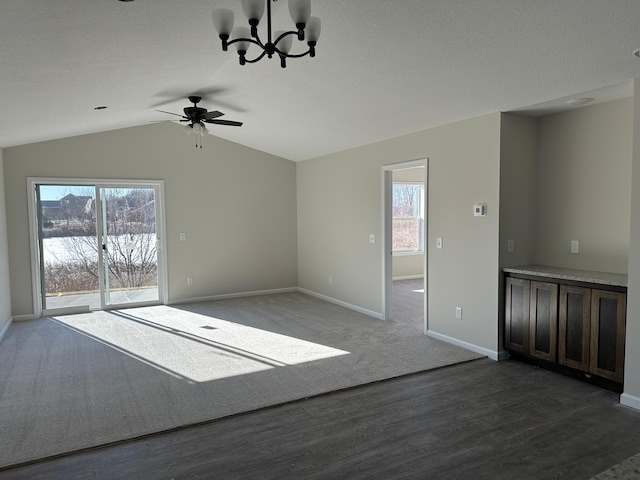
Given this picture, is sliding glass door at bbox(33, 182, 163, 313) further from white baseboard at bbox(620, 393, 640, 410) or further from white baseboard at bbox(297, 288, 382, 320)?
white baseboard at bbox(620, 393, 640, 410)

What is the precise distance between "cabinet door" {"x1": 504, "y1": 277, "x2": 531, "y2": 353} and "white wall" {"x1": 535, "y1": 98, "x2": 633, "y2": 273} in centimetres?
57

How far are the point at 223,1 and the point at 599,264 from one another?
3905 millimetres

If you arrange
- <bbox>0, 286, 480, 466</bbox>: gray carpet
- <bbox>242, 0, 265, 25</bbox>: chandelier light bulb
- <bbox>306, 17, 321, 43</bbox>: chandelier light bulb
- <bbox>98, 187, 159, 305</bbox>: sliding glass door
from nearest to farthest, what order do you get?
<bbox>242, 0, 265, 25</bbox>: chandelier light bulb, <bbox>306, 17, 321, 43</bbox>: chandelier light bulb, <bbox>0, 286, 480, 466</bbox>: gray carpet, <bbox>98, 187, 159, 305</bbox>: sliding glass door

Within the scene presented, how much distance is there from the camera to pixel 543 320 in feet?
12.8

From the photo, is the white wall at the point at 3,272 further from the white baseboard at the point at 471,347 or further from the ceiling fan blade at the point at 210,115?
the white baseboard at the point at 471,347

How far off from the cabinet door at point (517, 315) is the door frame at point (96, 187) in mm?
5185

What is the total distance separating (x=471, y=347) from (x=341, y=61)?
317cm

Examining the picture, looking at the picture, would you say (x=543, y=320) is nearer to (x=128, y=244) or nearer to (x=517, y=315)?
(x=517, y=315)

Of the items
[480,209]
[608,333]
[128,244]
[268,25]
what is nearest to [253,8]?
[268,25]

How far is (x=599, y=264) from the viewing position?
3957 mm

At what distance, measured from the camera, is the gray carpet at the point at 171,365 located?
300cm

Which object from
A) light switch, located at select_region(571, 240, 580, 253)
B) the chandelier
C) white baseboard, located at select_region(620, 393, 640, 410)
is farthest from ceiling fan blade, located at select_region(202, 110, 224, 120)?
white baseboard, located at select_region(620, 393, 640, 410)

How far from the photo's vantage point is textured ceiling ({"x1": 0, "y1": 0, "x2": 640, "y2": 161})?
2.46m

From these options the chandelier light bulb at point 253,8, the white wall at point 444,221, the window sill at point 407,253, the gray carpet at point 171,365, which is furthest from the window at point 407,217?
the chandelier light bulb at point 253,8
